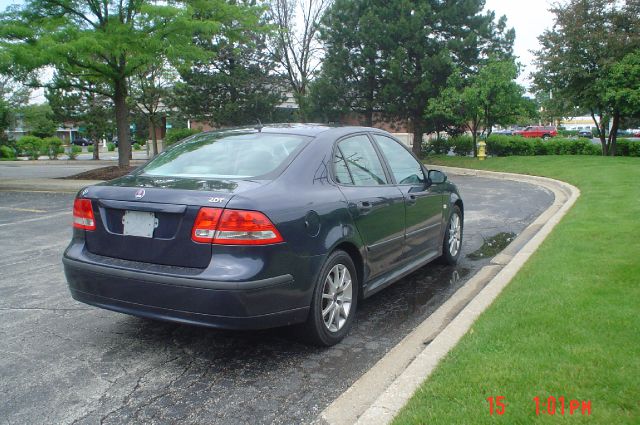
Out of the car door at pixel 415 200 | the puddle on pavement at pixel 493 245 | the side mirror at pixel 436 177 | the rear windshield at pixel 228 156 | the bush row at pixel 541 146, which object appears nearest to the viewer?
the rear windshield at pixel 228 156

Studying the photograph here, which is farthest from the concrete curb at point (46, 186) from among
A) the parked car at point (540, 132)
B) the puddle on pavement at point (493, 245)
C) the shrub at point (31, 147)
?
the parked car at point (540, 132)

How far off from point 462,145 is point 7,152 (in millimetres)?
34484

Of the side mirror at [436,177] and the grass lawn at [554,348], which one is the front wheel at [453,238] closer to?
the side mirror at [436,177]

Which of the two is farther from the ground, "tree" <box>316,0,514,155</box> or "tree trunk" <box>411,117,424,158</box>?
"tree" <box>316,0,514,155</box>

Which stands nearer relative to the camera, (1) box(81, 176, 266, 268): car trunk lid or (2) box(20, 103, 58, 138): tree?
(1) box(81, 176, 266, 268): car trunk lid

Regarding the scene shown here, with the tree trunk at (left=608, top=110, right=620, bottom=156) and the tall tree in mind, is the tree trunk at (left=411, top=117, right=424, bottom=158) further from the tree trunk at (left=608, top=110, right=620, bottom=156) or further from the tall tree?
the tree trunk at (left=608, top=110, right=620, bottom=156)

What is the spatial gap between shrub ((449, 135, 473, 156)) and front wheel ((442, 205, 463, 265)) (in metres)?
23.2

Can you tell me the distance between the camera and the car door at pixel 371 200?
4.36 metres

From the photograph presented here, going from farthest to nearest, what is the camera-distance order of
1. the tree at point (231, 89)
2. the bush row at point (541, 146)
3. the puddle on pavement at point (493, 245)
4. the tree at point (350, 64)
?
the tree at point (231, 89) < the tree at point (350, 64) < the bush row at point (541, 146) < the puddle on pavement at point (493, 245)

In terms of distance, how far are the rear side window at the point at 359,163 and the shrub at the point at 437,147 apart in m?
26.4

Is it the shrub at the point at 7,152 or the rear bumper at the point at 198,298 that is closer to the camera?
the rear bumper at the point at 198,298

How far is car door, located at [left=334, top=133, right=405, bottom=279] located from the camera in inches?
172

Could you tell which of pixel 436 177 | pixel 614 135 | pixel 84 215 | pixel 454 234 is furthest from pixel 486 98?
pixel 84 215

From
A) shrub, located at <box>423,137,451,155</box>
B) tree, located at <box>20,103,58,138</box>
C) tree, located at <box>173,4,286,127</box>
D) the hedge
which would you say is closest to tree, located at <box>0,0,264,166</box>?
tree, located at <box>173,4,286,127</box>
